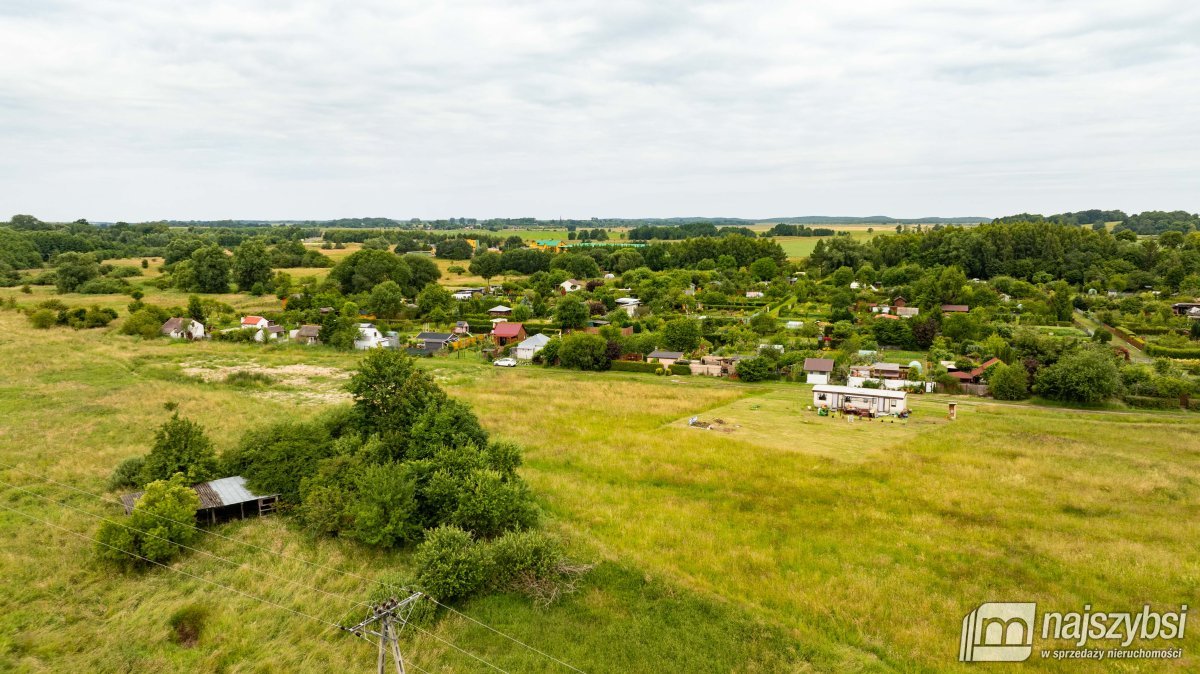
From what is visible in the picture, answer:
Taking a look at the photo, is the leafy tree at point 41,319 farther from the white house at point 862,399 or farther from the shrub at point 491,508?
the white house at point 862,399

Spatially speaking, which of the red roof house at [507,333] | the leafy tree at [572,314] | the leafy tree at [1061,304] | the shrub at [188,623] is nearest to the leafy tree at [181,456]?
the shrub at [188,623]

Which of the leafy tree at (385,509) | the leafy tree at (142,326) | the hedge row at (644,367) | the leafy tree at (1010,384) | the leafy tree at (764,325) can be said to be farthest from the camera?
the leafy tree at (764,325)

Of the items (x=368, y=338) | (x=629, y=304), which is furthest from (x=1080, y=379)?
(x=368, y=338)

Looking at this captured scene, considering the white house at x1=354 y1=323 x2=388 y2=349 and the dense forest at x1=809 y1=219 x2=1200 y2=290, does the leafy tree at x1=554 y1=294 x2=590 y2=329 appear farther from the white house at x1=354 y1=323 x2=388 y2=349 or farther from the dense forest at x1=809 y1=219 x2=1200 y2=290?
the dense forest at x1=809 y1=219 x2=1200 y2=290

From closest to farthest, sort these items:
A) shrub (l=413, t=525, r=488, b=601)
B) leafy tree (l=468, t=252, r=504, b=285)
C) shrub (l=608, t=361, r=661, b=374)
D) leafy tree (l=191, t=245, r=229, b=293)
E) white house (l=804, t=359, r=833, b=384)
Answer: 1. shrub (l=413, t=525, r=488, b=601)
2. white house (l=804, t=359, r=833, b=384)
3. shrub (l=608, t=361, r=661, b=374)
4. leafy tree (l=191, t=245, r=229, b=293)
5. leafy tree (l=468, t=252, r=504, b=285)

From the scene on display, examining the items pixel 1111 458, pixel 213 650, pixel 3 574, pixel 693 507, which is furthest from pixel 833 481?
pixel 3 574

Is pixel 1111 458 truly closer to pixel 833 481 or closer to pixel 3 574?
pixel 833 481

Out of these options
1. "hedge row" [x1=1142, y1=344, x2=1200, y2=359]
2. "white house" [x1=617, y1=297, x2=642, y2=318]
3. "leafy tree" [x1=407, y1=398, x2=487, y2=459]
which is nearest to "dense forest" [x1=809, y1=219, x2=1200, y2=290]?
"hedge row" [x1=1142, y1=344, x2=1200, y2=359]

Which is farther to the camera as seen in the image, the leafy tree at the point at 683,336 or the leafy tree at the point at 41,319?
the leafy tree at the point at 41,319
